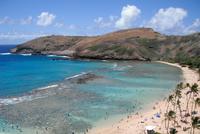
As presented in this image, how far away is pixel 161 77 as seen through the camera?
10144cm

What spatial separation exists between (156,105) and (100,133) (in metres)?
20.0

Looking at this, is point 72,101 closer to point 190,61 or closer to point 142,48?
point 190,61

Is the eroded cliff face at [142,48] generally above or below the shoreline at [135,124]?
above

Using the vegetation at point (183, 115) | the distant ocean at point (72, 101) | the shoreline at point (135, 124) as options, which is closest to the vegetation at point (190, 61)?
the distant ocean at point (72, 101)

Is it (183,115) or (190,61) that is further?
(190,61)

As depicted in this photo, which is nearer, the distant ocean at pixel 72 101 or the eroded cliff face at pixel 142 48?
the distant ocean at pixel 72 101

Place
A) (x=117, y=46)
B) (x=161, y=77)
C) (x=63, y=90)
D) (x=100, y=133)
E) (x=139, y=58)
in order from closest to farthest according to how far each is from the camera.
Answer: (x=100, y=133)
(x=63, y=90)
(x=161, y=77)
(x=139, y=58)
(x=117, y=46)

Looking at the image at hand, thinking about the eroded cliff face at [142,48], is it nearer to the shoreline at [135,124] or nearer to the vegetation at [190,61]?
the vegetation at [190,61]

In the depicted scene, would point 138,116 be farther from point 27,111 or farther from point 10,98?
point 10,98

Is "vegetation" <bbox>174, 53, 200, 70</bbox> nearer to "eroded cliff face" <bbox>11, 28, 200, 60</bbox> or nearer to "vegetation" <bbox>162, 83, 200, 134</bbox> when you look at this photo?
"eroded cliff face" <bbox>11, 28, 200, 60</bbox>

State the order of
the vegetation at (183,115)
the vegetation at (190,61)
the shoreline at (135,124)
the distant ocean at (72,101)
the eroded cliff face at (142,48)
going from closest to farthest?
the vegetation at (183,115) → the shoreline at (135,124) → the distant ocean at (72,101) → the vegetation at (190,61) → the eroded cliff face at (142,48)

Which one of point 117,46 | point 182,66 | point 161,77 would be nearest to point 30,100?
point 161,77

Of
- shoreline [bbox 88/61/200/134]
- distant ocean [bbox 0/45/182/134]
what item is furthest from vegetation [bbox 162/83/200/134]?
distant ocean [bbox 0/45/182/134]

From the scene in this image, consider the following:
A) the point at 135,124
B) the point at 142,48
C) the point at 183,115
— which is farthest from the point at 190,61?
the point at 135,124
